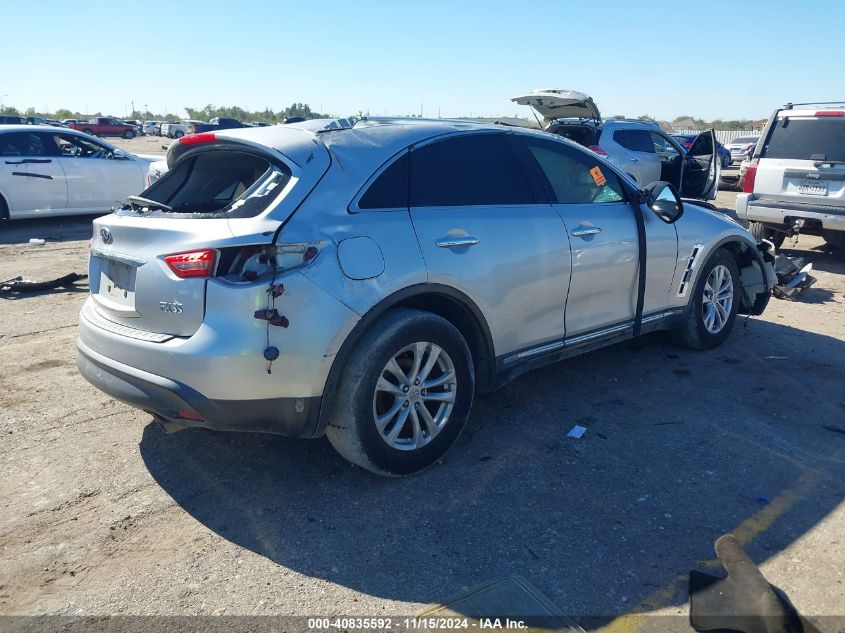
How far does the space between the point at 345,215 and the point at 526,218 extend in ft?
4.20

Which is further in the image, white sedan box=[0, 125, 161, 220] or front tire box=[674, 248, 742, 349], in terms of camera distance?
white sedan box=[0, 125, 161, 220]

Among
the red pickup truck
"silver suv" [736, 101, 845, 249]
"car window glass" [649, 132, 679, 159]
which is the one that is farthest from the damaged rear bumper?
the red pickup truck

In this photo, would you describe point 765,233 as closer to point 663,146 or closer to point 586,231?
point 663,146

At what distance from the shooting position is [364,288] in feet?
11.3

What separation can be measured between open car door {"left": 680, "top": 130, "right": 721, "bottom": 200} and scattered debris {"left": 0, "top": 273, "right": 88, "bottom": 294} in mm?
10129

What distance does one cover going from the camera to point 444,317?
4066mm

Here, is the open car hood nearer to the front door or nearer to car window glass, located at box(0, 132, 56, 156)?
the front door

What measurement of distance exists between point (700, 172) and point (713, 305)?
7.98 metres

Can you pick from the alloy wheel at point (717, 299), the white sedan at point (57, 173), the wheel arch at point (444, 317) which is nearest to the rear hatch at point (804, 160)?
the alloy wheel at point (717, 299)

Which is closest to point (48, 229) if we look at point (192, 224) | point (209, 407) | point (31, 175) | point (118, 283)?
point (31, 175)

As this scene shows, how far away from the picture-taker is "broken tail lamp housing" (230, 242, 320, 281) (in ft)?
10.6

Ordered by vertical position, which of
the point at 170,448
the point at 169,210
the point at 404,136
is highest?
the point at 404,136

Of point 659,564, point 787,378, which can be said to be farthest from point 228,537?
point 787,378

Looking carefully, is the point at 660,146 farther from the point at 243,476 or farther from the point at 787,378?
the point at 243,476
